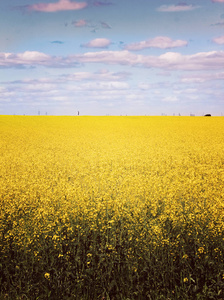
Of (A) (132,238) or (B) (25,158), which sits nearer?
(A) (132,238)

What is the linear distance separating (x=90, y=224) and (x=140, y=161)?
24.3 feet

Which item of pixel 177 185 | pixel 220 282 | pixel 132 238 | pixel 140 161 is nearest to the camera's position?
pixel 220 282

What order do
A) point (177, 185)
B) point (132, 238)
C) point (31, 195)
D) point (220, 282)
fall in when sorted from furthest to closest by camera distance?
point (177, 185) → point (31, 195) → point (132, 238) → point (220, 282)

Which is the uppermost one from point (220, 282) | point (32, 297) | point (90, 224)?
point (90, 224)

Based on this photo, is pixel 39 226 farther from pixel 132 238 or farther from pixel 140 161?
pixel 140 161

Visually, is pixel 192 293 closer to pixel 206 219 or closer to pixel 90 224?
pixel 206 219

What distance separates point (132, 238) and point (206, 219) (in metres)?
1.57

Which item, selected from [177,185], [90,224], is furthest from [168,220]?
[177,185]

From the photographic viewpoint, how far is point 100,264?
5.42 meters

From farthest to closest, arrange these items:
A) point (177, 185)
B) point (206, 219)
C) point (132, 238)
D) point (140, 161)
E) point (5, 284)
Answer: point (140, 161)
point (177, 185)
point (206, 219)
point (132, 238)
point (5, 284)

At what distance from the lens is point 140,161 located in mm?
13203

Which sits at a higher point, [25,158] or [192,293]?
[25,158]

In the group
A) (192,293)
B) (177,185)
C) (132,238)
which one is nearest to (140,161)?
(177,185)

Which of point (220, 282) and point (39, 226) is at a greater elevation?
point (39, 226)
